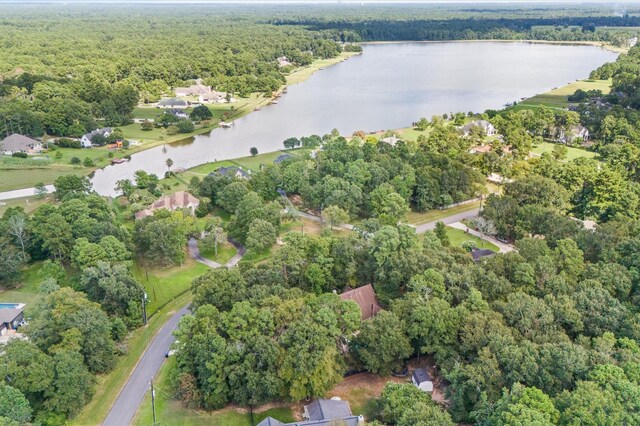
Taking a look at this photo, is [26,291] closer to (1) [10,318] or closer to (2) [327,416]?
(1) [10,318]

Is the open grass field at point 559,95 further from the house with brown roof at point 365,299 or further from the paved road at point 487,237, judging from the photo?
the house with brown roof at point 365,299

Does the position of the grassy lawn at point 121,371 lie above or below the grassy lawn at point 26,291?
below

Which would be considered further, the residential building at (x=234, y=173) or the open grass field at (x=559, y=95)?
the open grass field at (x=559, y=95)

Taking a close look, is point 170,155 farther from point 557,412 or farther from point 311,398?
point 557,412

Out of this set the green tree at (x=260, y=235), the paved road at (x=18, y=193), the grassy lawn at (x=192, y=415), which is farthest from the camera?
the paved road at (x=18, y=193)

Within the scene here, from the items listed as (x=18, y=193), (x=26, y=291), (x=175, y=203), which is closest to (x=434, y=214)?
(x=175, y=203)

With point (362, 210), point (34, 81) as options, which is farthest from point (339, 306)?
point (34, 81)

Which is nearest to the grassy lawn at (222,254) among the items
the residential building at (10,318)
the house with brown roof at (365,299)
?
the house with brown roof at (365,299)
